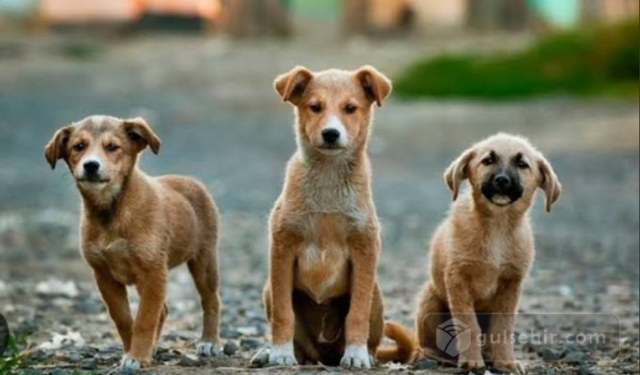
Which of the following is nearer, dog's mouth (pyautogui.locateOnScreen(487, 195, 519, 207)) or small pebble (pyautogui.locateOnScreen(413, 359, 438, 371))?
dog's mouth (pyautogui.locateOnScreen(487, 195, 519, 207))

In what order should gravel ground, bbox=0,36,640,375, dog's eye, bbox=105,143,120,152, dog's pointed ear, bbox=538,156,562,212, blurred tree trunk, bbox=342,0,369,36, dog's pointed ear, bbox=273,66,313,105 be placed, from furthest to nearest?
blurred tree trunk, bbox=342,0,369,36 < gravel ground, bbox=0,36,640,375 < dog's pointed ear, bbox=538,156,562,212 < dog's pointed ear, bbox=273,66,313,105 < dog's eye, bbox=105,143,120,152

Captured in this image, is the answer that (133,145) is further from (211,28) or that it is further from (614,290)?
(211,28)

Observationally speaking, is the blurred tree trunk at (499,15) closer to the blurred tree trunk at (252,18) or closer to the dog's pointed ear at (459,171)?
the blurred tree trunk at (252,18)

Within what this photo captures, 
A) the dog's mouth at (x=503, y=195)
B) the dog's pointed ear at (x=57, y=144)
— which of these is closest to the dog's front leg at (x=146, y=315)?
the dog's pointed ear at (x=57, y=144)

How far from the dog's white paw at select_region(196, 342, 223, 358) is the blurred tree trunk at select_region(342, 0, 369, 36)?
26.1m

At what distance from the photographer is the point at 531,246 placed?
329 inches

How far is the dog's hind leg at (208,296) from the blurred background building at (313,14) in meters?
24.8

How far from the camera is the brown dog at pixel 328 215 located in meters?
7.98

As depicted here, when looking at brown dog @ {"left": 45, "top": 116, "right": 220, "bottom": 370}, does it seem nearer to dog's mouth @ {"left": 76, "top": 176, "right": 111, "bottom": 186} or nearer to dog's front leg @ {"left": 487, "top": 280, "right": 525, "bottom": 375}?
dog's mouth @ {"left": 76, "top": 176, "right": 111, "bottom": 186}

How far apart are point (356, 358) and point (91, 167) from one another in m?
1.50

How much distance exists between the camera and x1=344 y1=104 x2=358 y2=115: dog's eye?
26.3ft

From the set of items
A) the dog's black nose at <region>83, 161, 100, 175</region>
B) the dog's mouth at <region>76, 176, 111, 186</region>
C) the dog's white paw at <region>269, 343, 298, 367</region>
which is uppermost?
the dog's black nose at <region>83, 161, 100, 175</region>

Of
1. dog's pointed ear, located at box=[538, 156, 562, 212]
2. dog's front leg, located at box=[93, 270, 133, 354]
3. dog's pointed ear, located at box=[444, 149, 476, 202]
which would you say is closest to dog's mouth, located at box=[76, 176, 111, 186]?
dog's front leg, located at box=[93, 270, 133, 354]

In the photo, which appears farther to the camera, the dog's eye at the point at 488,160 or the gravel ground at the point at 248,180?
the gravel ground at the point at 248,180
